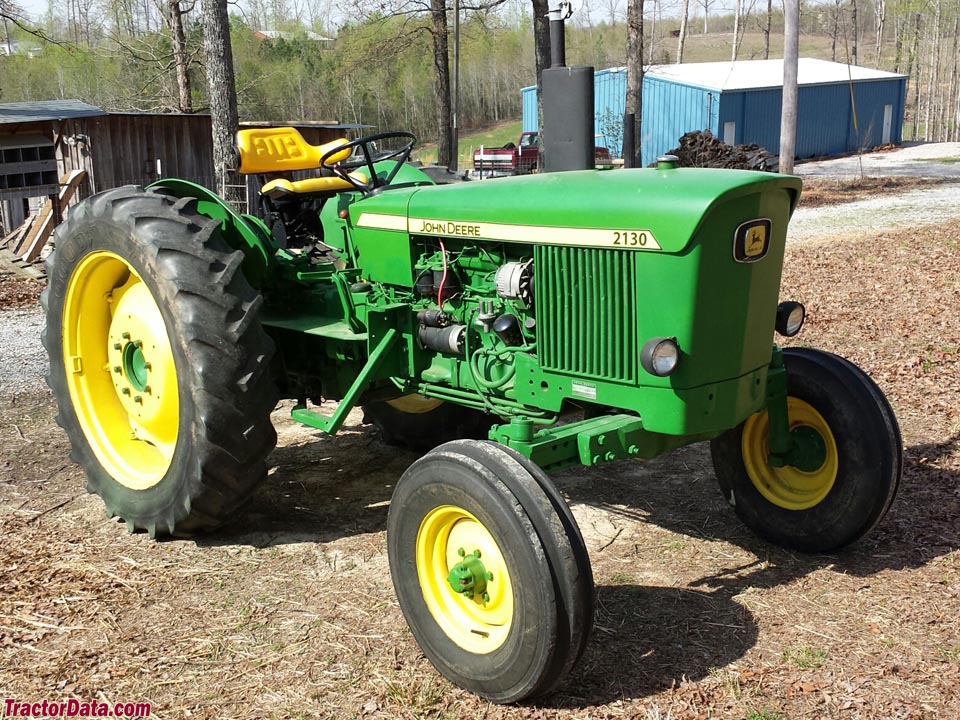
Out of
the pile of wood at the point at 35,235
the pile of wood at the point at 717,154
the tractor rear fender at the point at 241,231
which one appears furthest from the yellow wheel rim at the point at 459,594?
the pile of wood at the point at 717,154

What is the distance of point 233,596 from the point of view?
401cm

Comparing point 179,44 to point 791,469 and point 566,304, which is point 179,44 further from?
point 791,469

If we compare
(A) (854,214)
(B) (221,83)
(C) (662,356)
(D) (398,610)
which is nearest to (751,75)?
(A) (854,214)

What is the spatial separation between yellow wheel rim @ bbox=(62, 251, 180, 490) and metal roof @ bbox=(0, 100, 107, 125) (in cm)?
1307

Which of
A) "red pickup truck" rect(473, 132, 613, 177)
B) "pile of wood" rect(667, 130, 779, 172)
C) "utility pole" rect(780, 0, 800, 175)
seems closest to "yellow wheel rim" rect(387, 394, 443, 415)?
"utility pole" rect(780, 0, 800, 175)

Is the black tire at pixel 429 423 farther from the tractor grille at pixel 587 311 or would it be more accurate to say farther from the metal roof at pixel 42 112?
the metal roof at pixel 42 112

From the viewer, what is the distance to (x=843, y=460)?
4.12 meters

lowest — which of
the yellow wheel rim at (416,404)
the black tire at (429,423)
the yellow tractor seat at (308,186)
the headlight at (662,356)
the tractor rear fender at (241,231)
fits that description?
the black tire at (429,423)

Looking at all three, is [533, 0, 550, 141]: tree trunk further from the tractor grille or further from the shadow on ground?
the tractor grille

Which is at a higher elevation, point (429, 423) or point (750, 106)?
point (750, 106)

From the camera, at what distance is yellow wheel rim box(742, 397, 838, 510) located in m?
4.23

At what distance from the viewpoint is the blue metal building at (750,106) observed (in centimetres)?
3144

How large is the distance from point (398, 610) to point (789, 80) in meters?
16.8

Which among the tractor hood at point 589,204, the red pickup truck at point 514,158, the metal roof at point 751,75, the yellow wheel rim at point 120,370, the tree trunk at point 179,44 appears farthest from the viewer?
the metal roof at point 751,75
